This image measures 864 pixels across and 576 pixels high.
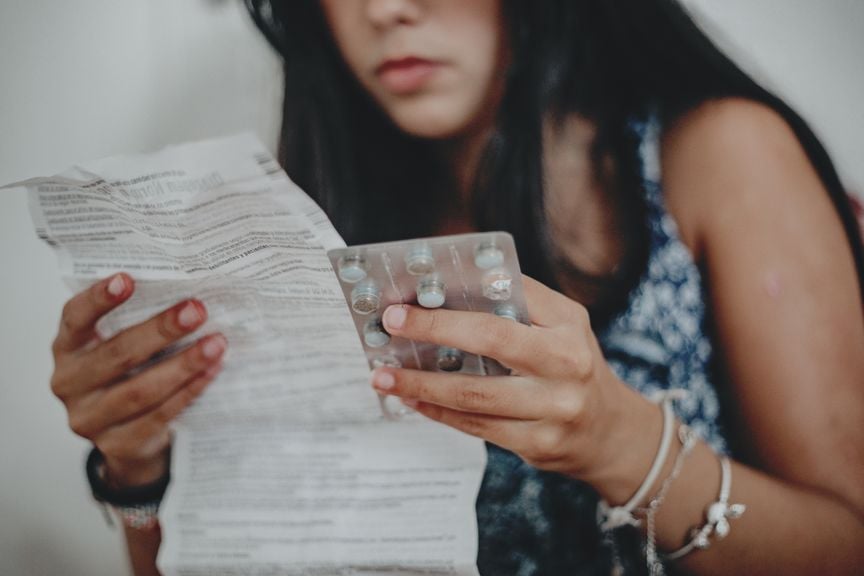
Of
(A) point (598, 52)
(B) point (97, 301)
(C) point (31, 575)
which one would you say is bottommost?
(C) point (31, 575)

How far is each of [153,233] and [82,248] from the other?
0.08 m

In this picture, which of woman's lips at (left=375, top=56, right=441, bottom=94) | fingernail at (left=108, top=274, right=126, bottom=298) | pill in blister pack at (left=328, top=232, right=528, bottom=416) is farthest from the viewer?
woman's lips at (left=375, top=56, right=441, bottom=94)

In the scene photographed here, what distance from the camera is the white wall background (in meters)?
0.79

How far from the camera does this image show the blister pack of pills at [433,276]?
0.35 meters

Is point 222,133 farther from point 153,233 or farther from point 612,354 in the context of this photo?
point 612,354

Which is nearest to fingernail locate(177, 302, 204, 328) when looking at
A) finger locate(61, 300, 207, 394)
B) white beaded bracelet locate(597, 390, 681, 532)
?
finger locate(61, 300, 207, 394)

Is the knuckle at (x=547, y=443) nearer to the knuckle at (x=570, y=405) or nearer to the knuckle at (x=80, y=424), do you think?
the knuckle at (x=570, y=405)

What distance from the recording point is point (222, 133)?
0.91 metres

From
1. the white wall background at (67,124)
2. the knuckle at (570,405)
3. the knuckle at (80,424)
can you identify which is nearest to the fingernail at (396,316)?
the knuckle at (570,405)

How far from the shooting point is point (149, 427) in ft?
1.79

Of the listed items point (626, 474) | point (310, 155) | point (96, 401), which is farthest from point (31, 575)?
point (626, 474)

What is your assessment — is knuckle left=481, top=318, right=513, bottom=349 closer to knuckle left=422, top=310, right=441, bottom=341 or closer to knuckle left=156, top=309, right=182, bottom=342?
knuckle left=422, top=310, right=441, bottom=341

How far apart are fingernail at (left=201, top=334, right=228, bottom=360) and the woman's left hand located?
0.18 m

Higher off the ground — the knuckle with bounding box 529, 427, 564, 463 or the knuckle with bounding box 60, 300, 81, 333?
the knuckle with bounding box 529, 427, 564, 463
